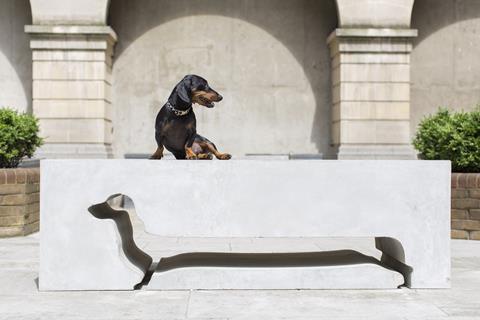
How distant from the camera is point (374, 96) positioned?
50.5ft

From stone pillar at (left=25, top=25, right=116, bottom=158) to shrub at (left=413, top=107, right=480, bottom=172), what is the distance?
7.24 metres

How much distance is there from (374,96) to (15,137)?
7.98 m

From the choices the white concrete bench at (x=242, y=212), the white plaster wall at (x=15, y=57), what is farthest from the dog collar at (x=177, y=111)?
the white plaster wall at (x=15, y=57)

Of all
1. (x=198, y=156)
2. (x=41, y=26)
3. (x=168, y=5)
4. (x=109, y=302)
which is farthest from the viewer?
(x=168, y=5)

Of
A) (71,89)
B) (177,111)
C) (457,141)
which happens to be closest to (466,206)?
(457,141)

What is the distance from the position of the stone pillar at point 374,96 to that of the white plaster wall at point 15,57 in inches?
290

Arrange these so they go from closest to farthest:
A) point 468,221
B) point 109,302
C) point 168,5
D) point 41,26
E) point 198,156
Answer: point 109,302
point 198,156
point 468,221
point 41,26
point 168,5

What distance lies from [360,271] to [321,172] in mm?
1047

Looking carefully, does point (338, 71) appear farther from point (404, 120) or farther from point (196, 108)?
point (196, 108)

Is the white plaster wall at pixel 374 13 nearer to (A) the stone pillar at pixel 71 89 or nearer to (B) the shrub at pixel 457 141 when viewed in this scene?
(B) the shrub at pixel 457 141

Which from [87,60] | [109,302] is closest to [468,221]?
[109,302]

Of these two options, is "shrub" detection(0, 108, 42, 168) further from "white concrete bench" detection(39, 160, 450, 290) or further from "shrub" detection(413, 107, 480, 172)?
"shrub" detection(413, 107, 480, 172)

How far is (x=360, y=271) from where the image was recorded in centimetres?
659

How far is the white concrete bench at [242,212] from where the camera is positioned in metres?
6.34
